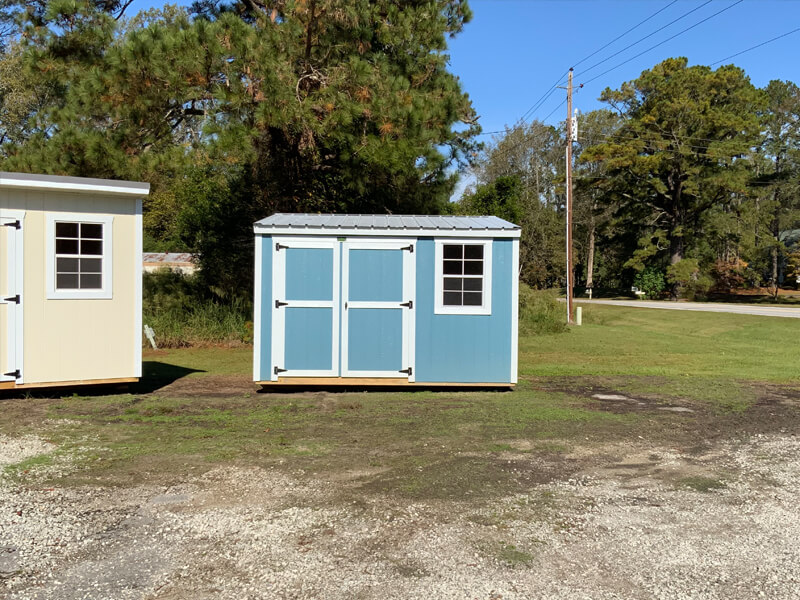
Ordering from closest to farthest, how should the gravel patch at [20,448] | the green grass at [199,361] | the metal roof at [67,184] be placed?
the gravel patch at [20,448]
the metal roof at [67,184]
the green grass at [199,361]

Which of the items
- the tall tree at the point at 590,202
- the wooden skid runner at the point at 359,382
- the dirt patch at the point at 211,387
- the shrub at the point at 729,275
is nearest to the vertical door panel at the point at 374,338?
the wooden skid runner at the point at 359,382

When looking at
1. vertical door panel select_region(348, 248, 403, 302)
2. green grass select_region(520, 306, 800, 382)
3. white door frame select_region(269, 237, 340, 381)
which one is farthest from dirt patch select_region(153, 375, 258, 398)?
green grass select_region(520, 306, 800, 382)

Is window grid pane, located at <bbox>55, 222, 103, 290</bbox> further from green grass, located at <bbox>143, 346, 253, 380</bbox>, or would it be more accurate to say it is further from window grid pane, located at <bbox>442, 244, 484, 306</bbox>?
window grid pane, located at <bbox>442, 244, 484, 306</bbox>

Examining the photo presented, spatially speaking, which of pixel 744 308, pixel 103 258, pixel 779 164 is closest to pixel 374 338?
pixel 103 258

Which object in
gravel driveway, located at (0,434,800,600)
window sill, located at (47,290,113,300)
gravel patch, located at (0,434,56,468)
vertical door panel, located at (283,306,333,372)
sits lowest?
gravel driveway, located at (0,434,800,600)

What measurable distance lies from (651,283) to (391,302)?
33975mm

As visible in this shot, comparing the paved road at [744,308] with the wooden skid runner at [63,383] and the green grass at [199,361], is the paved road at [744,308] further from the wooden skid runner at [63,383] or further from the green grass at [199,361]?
the wooden skid runner at [63,383]

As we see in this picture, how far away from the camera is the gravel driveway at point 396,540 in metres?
3.00

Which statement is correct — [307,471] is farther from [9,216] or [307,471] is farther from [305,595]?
[9,216]

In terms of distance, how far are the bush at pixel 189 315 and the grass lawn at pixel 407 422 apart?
220cm

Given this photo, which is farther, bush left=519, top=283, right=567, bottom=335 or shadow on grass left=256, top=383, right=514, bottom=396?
bush left=519, top=283, right=567, bottom=335

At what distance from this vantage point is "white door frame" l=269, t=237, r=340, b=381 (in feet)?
26.4

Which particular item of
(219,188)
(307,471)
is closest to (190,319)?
(219,188)

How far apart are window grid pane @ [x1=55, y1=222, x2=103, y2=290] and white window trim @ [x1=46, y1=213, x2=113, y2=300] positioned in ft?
0.16
